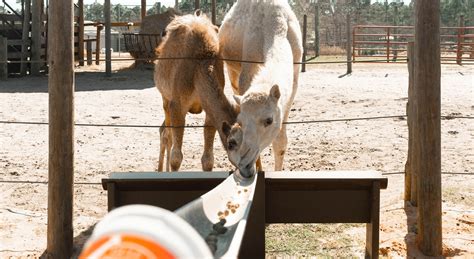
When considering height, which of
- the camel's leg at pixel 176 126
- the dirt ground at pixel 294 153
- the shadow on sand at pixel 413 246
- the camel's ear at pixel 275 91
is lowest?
the shadow on sand at pixel 413 246

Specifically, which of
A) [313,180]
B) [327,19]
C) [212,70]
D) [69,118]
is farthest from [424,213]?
[327,19]

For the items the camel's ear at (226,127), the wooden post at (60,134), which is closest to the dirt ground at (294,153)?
the wooden post at (60,134)

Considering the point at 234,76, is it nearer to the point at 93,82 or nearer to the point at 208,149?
the point at 208,149

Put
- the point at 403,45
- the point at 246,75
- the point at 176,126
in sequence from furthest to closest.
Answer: the point at 403,45 < the point at 176,126 < the point at 246,75

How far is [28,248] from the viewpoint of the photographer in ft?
14.7

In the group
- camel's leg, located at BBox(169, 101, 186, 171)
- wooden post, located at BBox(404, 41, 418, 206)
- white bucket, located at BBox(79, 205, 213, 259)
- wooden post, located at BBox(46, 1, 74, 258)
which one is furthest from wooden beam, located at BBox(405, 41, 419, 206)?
white bucket, located at BBox(79, 205, 213, 259)

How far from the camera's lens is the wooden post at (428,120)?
440cm

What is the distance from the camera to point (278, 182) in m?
3.92

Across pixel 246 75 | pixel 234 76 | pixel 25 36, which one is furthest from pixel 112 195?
pixel 25 36

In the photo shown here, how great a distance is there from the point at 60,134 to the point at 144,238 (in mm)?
3204

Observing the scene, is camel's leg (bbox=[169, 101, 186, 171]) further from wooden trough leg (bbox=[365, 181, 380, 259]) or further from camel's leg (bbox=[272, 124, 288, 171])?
wooden trough leg (bbox=[365, 181, 380, 259])

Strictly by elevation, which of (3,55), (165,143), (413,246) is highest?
(3,55)

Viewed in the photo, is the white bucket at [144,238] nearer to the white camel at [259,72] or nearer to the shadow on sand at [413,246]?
the white camel at [259,72]

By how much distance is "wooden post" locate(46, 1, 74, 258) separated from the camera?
418 cm
